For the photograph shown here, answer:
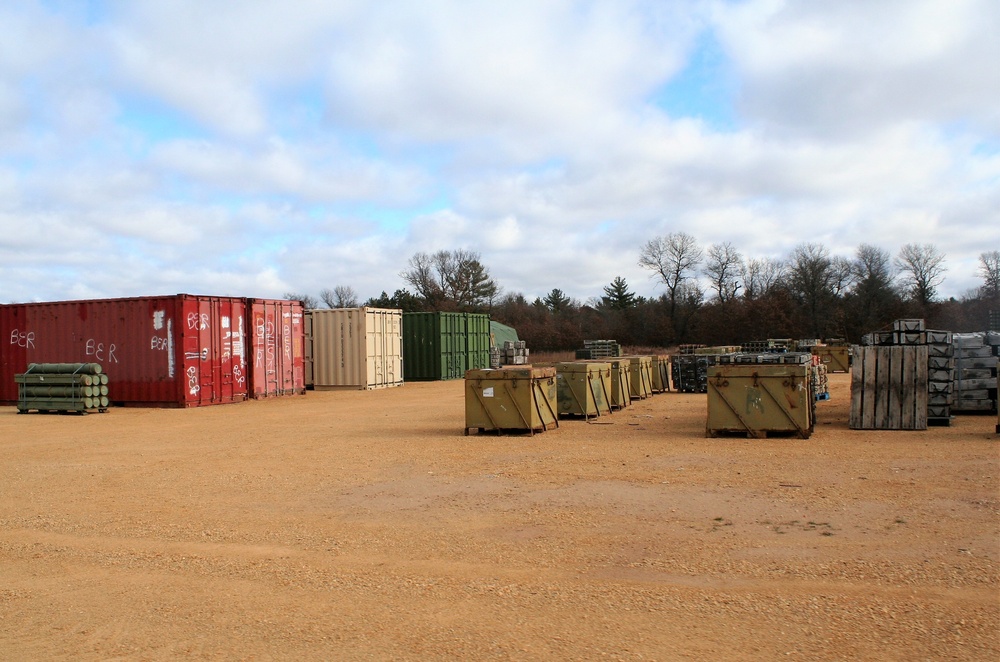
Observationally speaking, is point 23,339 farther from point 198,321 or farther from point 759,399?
point 759,399

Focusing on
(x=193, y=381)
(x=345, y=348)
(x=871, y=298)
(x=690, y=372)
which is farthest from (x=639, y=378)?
(x=871, y=298)

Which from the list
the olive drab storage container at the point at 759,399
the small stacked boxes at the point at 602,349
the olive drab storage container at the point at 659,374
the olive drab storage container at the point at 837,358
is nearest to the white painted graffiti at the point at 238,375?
the olive drab storage container at the point at 659,374

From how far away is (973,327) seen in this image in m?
56.6

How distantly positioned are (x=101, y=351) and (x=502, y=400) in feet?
48.8

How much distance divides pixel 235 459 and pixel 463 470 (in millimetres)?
3949

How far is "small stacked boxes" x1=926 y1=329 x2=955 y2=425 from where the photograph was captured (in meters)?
15.2

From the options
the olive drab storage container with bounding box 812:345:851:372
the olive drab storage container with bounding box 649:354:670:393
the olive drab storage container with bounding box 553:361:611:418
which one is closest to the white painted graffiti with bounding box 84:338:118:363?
the olive drab storage container with bounding box 553:361:611:418

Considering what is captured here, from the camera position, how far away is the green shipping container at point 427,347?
37.2 meters

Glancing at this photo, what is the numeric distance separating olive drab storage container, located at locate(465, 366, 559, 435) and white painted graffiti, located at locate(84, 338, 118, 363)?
45.1 feet

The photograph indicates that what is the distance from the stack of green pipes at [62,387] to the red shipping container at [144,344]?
5.54ft

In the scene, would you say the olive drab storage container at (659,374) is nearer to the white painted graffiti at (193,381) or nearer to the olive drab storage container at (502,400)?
the olive drab storage container at (502,400)

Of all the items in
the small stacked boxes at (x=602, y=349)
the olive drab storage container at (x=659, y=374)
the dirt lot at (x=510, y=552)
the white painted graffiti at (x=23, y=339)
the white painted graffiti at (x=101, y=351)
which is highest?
the white painted graffiti at (x=23, y=339)

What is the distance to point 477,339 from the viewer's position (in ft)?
133

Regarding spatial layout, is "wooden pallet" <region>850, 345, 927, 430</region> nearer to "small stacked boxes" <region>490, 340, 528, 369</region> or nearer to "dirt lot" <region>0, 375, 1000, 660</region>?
"dirt lot" <region>0, 375, 1000, 660</region>
